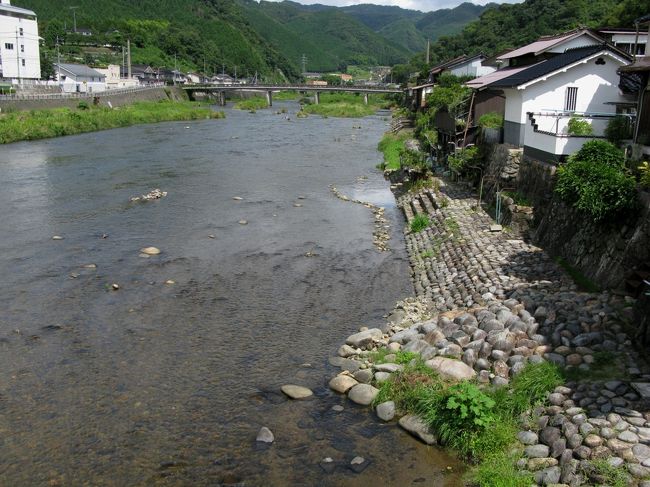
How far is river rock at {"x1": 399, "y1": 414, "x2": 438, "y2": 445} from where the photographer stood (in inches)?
336

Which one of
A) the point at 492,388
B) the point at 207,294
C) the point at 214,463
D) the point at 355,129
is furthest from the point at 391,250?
the point at 355,129

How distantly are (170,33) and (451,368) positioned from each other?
13660cm

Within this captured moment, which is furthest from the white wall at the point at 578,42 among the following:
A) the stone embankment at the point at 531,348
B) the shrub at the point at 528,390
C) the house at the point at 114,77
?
the house at the point at 114,77

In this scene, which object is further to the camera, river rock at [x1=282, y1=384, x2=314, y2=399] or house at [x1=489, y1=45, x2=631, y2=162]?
house at [x1=489, y1=45, x2=631, y2=162]

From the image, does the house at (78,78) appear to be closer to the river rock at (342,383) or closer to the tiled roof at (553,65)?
the tiled roof at (553,65)

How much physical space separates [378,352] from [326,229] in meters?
10.2

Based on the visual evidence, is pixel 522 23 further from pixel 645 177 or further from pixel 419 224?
pixel 645 177

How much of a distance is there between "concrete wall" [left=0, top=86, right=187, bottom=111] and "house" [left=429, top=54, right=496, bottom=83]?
108ft

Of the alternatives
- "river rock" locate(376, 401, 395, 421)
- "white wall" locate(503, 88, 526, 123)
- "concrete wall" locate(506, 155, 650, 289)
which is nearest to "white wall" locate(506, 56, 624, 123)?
"white wall" locate(503, 88, 526, 123)

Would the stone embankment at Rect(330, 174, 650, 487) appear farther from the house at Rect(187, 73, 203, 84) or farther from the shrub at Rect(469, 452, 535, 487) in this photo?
the house at Rect(187, 73, 203, 84)

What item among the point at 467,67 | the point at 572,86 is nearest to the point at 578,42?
the point at 572,86

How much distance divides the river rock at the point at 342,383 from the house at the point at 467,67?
1832 inches

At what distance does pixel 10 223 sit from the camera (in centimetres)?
2014

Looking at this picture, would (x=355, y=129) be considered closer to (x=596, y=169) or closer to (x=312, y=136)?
(x=312, y=136)
